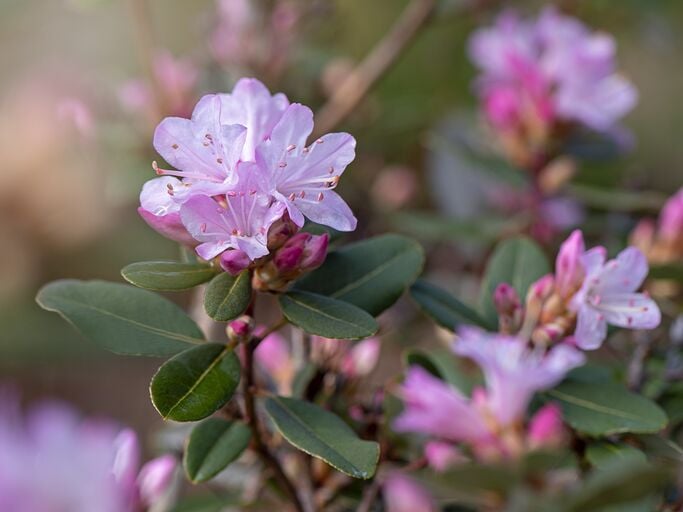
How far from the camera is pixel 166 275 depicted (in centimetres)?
69

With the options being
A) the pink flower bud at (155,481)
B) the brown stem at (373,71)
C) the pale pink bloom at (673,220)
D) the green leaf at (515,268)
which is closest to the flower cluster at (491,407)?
the green leaf at (515,268)

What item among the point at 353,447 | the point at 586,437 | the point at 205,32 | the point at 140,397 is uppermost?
the point at 205,32

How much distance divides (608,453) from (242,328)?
320 mm

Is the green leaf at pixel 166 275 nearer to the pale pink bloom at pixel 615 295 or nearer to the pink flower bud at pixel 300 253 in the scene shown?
the pink flower bud at pixel 300 253

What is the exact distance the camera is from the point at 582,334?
76 cm

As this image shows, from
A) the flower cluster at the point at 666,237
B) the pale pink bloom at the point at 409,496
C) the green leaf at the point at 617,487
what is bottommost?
the flower cluster at the point at 666,237

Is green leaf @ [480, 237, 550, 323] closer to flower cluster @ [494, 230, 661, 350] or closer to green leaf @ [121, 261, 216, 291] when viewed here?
flower cluster @ [494, 230, 661, 350]

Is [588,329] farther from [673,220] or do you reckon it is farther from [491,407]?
[673,220]

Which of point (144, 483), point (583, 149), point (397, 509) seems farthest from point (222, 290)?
point (583, 149)

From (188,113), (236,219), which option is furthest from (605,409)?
(188,113)

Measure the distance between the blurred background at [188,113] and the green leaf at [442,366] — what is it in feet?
0.79

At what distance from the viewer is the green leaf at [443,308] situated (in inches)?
31.8

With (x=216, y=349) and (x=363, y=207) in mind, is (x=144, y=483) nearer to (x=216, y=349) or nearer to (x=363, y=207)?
(x=216, y=349)

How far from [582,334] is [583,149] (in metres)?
0.64
